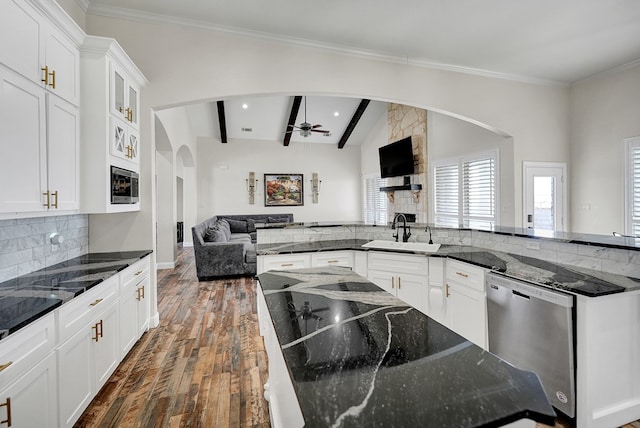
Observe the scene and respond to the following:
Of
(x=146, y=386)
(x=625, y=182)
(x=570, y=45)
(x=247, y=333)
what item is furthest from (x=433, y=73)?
(x=146, y=386)

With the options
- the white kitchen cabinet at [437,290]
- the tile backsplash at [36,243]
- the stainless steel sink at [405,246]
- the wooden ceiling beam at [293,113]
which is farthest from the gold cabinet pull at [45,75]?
the wooden ceiling beam at [293,113]

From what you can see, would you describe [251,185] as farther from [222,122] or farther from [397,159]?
[397,159]

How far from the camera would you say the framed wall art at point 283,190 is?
30.0 ft

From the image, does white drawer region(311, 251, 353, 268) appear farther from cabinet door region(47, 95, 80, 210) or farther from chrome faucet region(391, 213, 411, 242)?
cabinet door region(47, 95, 80, 210)

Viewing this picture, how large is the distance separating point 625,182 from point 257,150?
26.5ft

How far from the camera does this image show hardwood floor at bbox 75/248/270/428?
A: 1.90 meters

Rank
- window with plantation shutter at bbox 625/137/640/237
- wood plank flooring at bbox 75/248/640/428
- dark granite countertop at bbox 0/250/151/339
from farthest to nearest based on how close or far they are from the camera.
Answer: window with plantation shutter at bbox 625/137/640/237 < wood plank flooring at bbox 75/248/640/428 < dark granite countertop at bbox 0/250/151/339

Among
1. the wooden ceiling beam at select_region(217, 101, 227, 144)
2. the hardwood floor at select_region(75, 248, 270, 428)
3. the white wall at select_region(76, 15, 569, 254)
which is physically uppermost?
the wooden ceiling beam at select_region(217, 101, 227, 144)

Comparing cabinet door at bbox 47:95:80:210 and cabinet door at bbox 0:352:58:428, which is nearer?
cabinet door at bbox 0:352:58:428

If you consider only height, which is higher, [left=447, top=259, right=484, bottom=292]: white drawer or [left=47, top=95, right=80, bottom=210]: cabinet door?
[left=47, top=95, right=80, bottom=210]: cabinet door

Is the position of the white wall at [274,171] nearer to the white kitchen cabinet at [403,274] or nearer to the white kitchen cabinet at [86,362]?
the white kitchen cabinet at [403,274]

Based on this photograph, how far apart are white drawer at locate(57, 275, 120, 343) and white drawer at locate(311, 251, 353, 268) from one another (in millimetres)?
1657

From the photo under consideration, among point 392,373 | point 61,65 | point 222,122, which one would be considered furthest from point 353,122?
point 392,373

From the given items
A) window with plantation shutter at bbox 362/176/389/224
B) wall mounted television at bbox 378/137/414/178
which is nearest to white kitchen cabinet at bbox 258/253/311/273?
wall mounted television at bbox 378/137/414/178
